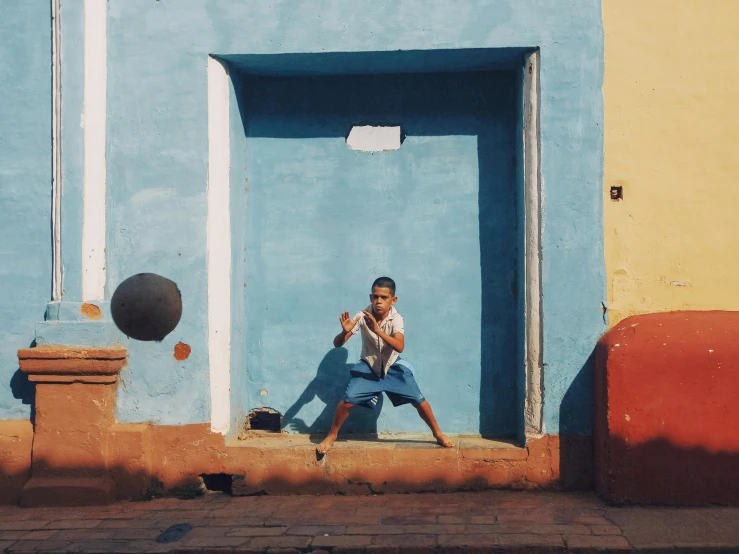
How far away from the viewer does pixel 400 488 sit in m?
5.08

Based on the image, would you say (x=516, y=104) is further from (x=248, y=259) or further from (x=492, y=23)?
(x=248, y=259)

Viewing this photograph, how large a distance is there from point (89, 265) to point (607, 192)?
3.31 meters

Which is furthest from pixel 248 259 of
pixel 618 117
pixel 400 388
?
pixel 618 117

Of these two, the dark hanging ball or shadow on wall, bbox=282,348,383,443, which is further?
shadow on wall, bbox=282,348,383,443

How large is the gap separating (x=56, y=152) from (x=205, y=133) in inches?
37.9

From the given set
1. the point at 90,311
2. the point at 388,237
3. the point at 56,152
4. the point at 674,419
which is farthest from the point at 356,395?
the point at 56,152

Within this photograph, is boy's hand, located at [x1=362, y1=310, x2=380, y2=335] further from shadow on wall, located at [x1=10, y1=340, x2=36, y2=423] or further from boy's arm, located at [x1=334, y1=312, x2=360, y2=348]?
shadow on wall, located at [x1=10, y1=340, x2=36, y2=423]

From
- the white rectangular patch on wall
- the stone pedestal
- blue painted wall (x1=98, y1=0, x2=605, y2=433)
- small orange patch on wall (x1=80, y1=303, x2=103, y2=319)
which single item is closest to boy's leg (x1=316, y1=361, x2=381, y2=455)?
blue painted wall (x1=98, y1=0, x2=605, y2=433)

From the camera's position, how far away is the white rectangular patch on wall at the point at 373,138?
221 inches

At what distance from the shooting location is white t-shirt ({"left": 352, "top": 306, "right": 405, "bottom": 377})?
5168mm

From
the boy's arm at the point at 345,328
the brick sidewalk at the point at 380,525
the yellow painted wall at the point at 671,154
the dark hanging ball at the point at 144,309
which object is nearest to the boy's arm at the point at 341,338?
the boy's arm at the point at 345,328

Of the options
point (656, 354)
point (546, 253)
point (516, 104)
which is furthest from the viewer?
point (516, 104)

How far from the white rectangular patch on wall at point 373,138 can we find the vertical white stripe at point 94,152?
1652mm

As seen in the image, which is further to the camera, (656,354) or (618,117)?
(618,117)
